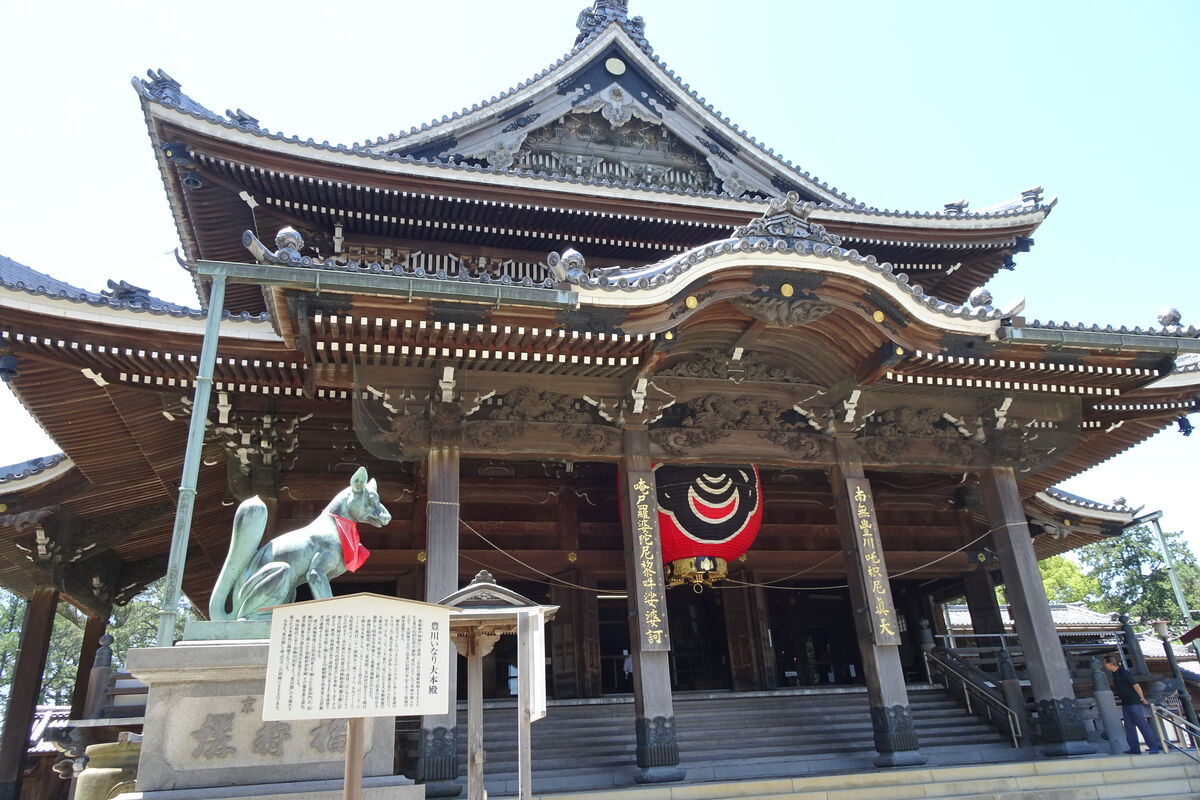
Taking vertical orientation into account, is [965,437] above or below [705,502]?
above

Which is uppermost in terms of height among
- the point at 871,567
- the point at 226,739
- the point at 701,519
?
the point at 701,519

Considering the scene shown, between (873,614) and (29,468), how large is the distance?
10.7 metres

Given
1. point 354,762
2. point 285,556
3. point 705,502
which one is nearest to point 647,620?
point 705,502

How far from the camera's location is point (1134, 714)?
920 centimetres

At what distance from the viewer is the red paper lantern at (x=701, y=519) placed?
963 cm

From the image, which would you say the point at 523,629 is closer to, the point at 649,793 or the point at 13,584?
the point at 649,793

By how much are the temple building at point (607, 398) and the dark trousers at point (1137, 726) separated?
81 cm

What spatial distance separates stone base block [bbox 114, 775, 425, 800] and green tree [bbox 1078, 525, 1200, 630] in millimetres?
38601

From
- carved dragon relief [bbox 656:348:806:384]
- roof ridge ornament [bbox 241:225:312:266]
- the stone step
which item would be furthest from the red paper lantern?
roof ridge ornament [bbox 241:225:312:266]

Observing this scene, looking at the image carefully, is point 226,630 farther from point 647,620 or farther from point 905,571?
point 905,571

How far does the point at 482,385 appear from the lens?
8664 millimetres

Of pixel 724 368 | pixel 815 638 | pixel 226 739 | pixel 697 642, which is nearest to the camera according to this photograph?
pixel 226 739

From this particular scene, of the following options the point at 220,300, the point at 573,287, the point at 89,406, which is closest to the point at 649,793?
the point at 573,287

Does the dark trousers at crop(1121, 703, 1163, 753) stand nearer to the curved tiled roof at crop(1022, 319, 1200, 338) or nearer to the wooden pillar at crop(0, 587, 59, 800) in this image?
the curved tiled roof at crop(1022, 319, 1200, 338)
